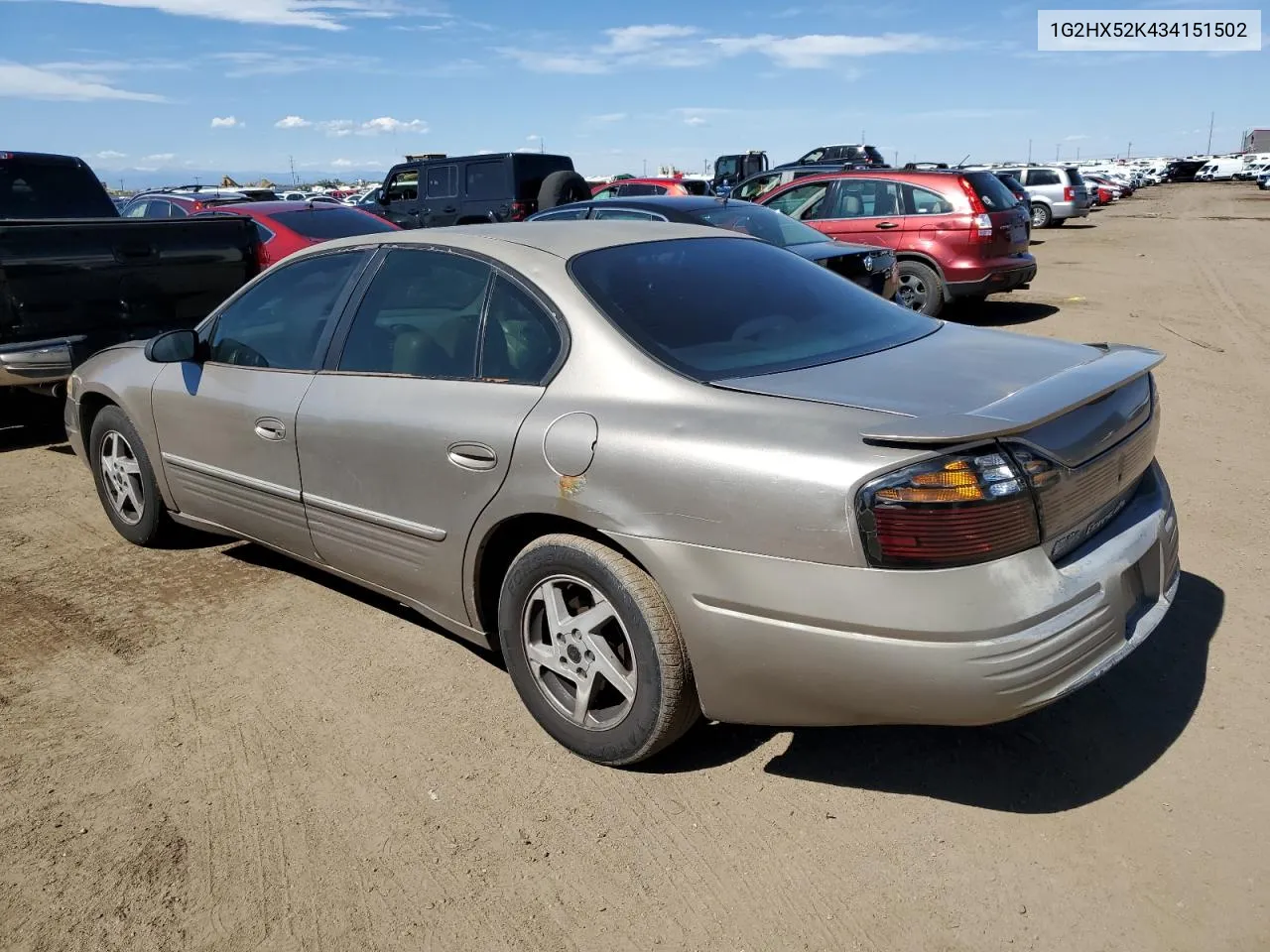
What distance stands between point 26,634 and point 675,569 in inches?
117

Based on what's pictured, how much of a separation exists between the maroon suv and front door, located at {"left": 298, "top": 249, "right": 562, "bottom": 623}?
7.53 meters

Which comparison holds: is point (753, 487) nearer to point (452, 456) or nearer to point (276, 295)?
point (452, 456)

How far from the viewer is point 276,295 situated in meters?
4.14

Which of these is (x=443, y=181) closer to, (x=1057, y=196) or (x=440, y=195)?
(x=440, y=195)

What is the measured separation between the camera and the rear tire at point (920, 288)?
10.2 m

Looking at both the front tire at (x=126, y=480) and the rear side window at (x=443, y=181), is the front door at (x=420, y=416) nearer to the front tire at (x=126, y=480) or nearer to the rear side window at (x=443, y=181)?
the front tire at (x=126, y=480)

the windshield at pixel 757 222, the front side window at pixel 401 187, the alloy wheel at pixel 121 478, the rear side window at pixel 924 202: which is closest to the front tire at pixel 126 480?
the alloy wheel at pixel 121 478

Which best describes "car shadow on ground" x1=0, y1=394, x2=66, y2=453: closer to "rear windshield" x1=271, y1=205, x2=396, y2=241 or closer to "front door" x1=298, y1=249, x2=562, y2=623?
"rear windshield" x1=271, y1=205, x2=396, y2=241

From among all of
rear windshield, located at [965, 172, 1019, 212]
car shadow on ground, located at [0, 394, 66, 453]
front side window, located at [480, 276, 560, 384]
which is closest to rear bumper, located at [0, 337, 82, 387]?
car shadow on ground, located at [0, 394, 66, 453]

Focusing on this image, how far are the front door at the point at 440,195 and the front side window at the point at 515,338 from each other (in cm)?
1372

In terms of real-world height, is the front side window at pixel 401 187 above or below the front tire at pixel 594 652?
above

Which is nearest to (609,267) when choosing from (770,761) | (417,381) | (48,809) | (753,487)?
(417,381)

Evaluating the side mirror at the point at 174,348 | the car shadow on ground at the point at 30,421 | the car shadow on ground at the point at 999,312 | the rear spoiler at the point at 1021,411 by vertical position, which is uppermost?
the side mirror at the point at 174,348

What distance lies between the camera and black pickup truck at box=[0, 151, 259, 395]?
6.21 metres
